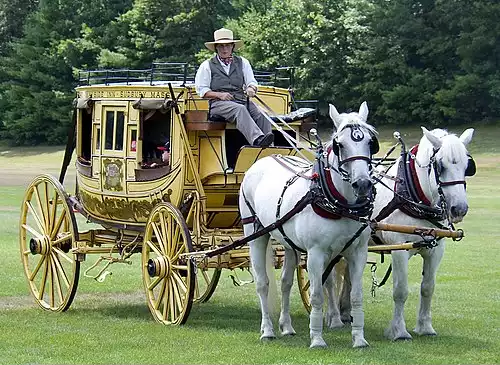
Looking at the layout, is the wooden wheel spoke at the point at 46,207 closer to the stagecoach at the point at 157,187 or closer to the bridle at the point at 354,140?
the stagecoach at the point at 157,187

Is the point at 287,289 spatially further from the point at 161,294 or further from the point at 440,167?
the point at 440,167

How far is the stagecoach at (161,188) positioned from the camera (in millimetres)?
10961

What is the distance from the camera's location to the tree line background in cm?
5375

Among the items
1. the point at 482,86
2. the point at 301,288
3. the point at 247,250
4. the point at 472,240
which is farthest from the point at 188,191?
the point at 482,86

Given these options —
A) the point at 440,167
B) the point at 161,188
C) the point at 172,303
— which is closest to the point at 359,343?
the point at 440,167

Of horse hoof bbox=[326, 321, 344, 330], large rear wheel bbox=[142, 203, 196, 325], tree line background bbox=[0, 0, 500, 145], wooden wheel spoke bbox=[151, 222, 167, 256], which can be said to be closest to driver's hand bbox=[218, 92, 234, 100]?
large rear wheel bbox=[142, 203, 196, 325]

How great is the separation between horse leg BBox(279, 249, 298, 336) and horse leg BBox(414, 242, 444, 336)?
1.21m

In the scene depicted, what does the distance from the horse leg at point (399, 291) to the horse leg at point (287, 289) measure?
100 centimetres

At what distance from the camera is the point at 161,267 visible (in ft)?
36.2

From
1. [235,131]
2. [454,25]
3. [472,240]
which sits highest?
[454,25]

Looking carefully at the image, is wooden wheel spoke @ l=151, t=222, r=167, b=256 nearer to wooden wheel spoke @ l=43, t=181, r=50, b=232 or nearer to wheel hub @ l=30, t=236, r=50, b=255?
wheel hub @ l=30, t=236, r=50, b=255

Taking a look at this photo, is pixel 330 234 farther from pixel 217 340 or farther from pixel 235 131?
pixel 235 131

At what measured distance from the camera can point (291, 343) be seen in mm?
9938

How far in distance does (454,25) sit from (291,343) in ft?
152
